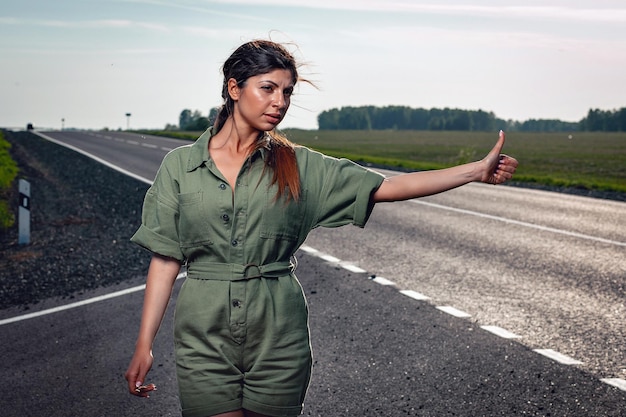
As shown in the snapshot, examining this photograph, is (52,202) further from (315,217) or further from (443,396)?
(315,217)

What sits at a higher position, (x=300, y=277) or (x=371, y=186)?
(x=371, y=186)

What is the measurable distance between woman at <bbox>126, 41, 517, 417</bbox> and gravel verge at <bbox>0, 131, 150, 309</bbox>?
649cm

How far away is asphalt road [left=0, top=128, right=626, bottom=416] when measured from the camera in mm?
5699

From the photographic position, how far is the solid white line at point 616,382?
6.04 metres

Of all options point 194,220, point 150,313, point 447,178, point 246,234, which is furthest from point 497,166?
point 150,313

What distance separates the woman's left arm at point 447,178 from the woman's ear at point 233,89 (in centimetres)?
58

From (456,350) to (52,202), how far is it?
43.5 feet

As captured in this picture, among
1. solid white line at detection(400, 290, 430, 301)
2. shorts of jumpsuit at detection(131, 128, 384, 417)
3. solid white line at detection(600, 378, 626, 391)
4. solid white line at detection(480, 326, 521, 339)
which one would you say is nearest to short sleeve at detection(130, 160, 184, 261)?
shorts of jumpsuit at detection(131, 128, 384, 417)

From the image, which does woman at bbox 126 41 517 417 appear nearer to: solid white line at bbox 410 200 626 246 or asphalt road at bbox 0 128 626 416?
asphalt road at bbox 0 128 626 416

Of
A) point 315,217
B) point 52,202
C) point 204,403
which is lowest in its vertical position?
point 52,202

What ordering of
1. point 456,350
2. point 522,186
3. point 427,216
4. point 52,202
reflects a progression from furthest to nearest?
point 522,186 < point 52,202 < point 427,216 < point 456,350

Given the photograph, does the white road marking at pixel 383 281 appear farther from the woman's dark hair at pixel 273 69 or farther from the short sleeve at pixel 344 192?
the woman's dark hair at pixel 273 69

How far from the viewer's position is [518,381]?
6066 mm

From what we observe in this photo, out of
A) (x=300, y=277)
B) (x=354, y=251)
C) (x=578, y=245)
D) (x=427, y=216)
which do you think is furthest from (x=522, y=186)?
(x=300, y=277)
